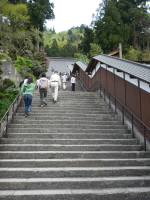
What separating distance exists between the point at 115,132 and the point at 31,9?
29.4 meters

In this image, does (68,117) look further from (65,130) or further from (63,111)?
(65,130)

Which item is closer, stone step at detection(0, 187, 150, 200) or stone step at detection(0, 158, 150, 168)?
stone step at detection(0, 187, 150, 200)

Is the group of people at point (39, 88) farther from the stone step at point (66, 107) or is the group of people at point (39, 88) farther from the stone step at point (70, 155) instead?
the stone step at point (70, 155)

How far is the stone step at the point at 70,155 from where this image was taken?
8898mm

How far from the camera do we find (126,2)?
3978cm

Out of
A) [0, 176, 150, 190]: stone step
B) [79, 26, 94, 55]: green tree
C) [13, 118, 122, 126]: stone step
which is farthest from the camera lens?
[79, 26, 94, 55]: green tree

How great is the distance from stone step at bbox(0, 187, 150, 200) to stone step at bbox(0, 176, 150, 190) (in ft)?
0.71

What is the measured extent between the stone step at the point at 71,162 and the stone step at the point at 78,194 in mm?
1261

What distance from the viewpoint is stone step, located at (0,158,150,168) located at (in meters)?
8.40

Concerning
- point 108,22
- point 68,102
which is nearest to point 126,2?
point 108,22

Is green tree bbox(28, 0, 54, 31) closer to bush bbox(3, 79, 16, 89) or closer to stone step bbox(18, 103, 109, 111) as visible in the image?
bush bbox(3, 79, 16, 89)

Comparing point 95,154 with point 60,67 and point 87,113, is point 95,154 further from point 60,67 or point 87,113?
point 60,67

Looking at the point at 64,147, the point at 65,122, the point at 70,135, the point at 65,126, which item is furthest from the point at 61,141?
the point at 65,122

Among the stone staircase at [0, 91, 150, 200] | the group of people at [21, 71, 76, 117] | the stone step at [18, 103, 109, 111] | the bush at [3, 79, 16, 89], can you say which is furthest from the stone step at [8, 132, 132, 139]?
the bush at [3, 79, 16, 89]
